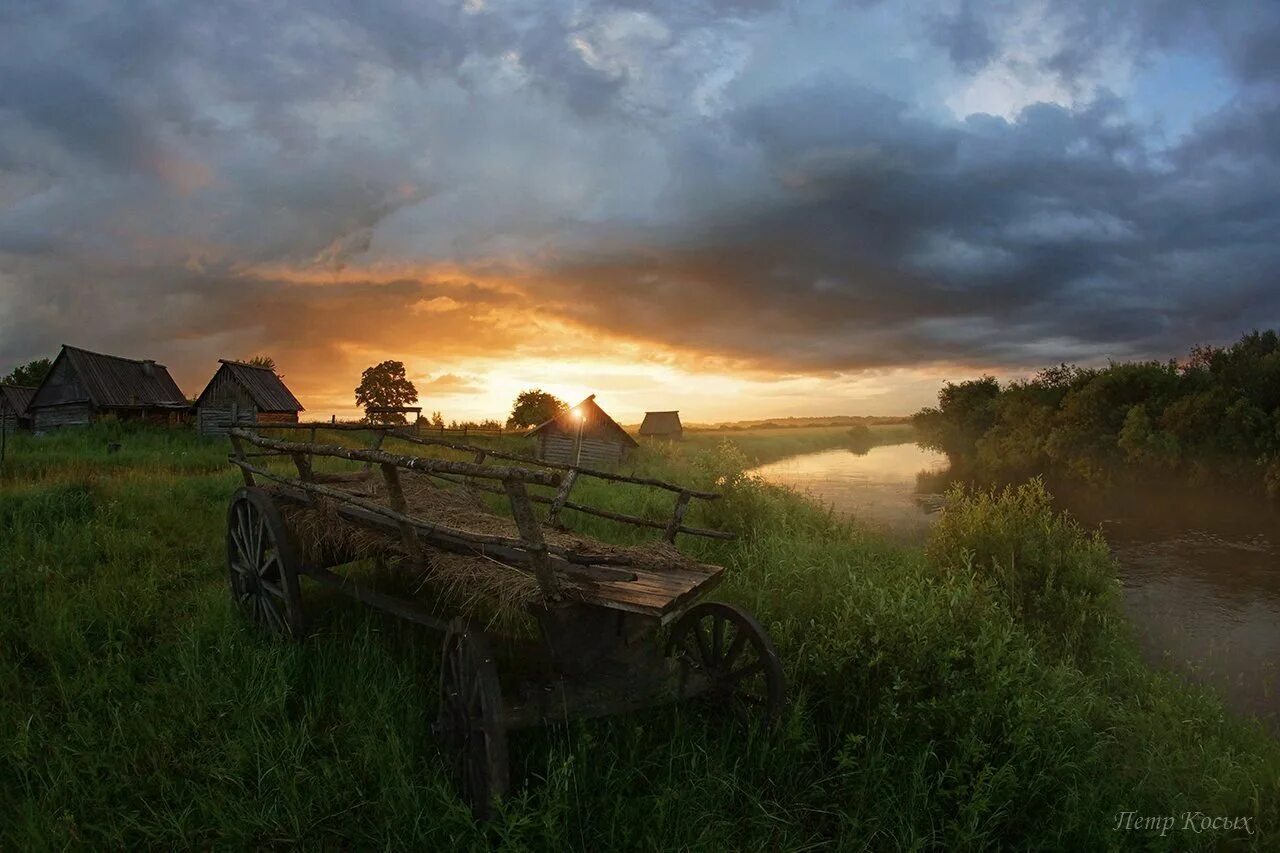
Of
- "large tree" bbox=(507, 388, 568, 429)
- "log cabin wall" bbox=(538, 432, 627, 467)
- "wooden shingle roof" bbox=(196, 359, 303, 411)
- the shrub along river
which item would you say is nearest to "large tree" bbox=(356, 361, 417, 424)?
"large tree" bbox=(507, 388, 568, 429)

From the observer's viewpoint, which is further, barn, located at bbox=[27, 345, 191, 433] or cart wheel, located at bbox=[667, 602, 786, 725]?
barn, located at bbox=[27, 345, 191, 433]

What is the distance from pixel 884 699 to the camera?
4.62 metres

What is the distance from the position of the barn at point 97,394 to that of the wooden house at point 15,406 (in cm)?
271

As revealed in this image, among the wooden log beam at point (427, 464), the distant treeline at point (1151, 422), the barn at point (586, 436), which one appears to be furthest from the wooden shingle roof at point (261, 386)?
the distant treeline at point (1151, 422)

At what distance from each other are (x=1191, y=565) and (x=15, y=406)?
4952cm

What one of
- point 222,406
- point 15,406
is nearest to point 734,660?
point 222,406

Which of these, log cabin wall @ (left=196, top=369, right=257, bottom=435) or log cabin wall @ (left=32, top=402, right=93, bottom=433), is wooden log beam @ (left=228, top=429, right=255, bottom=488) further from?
log cabin wall @ (left=32, top=402, right=93, bottom=433)

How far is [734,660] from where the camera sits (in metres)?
4.71

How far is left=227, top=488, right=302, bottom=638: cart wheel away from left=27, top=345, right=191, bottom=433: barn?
30.0m

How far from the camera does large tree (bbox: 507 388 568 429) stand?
5240cm

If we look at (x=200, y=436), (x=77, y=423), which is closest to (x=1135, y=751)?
(x=200, y=436)

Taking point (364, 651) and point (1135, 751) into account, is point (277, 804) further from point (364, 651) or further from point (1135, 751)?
point (1135, 751)

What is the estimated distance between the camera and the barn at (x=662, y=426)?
1865 inches

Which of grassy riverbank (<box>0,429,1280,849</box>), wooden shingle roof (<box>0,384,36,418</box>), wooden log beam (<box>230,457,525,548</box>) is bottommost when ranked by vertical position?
grassy riverbank (<box>0,429,1280,849</box>)
